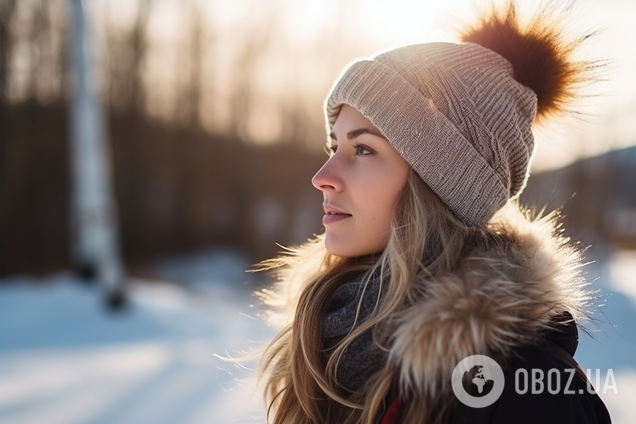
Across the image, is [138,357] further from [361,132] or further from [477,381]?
[477,381]

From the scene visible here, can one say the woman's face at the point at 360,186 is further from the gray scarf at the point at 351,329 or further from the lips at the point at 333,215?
the gray scarf at the point at 351,329

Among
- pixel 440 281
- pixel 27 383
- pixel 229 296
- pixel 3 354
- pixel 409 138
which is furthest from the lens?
pixel 229 296

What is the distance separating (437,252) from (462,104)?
0.43 metres

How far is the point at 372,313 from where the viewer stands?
4.97 ft

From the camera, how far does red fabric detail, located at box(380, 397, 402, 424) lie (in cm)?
133

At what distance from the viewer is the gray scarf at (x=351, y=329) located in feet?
4.85

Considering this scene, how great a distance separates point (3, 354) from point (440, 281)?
4.91m

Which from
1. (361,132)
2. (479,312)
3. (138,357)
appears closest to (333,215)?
(361,132)

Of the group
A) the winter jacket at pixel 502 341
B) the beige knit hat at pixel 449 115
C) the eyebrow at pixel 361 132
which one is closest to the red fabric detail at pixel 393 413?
the winter jacket at pixel 502 341

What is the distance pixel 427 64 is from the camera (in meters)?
1.64

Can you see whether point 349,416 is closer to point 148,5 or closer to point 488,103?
point 488,103

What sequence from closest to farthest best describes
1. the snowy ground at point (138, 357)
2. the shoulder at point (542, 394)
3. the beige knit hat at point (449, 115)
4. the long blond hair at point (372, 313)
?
the shoulder at point (542, 394)
the long blond hair at point (372, 313)
the beige knit hat at point (449, 115)
the snowy ground at point (138, 357)

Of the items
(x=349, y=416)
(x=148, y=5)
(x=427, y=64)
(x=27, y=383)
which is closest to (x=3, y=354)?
(x=27, y=383)

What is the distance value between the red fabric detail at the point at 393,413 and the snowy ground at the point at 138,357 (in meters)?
0.67
